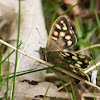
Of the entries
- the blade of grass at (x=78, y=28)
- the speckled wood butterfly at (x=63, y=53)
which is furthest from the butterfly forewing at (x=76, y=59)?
the blade of grass at (x=78, y=28)

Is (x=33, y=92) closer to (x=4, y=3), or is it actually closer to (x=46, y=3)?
(x=4, y=3)

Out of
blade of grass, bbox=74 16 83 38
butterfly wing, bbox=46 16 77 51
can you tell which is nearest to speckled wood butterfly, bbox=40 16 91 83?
butterfly wing, bbox=46 16 77 51

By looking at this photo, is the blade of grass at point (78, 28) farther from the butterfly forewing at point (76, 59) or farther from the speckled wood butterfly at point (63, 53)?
the butterfly forewing at point (76, 59)

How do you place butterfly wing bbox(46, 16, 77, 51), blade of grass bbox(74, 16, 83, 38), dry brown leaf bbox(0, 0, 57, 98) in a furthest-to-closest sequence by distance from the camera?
blade of grass bbox(74, 16, 83, 38)
butterfly wing bbox(46, 16, 77, 51)
dry brown leaf bbox(0, 0, 57, 98)

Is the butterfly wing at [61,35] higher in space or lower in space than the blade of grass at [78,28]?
lower

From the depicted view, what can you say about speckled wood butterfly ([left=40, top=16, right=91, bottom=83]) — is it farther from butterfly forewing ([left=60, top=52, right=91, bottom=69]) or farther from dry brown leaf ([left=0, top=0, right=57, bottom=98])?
dry brown leaf ([left=0, top=0, right=57, bottom=98])

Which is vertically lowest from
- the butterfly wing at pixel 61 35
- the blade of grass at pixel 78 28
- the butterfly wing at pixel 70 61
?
the butterfly wing at pixel 70 61

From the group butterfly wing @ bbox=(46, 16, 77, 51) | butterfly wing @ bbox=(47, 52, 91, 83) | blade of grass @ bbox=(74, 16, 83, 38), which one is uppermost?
blade of grass @ bbox=(74, 16, 83, 38)

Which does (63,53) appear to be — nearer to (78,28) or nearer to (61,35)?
(61,35)
